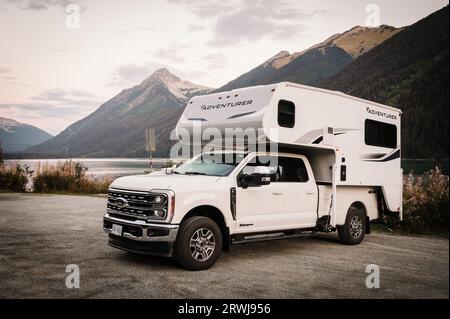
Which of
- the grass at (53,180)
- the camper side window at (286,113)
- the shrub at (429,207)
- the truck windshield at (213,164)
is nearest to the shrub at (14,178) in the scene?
the grass at (53,180)

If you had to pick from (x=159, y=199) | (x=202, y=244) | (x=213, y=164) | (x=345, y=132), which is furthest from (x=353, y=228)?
(x=159, y=199)

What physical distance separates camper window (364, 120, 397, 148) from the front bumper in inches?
226

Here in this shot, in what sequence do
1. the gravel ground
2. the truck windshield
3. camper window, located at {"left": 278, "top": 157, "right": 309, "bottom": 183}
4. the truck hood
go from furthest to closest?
camper window, located at {"left": 278, "top": 157, "right": 309, "bottom": 183}, the truck windshield, the truck hood, the gravel ground

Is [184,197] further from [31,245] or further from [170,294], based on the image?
[31,245]

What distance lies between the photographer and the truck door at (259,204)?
25.1ft

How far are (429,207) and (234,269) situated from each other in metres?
7.48

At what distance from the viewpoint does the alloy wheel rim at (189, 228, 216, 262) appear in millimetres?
7031

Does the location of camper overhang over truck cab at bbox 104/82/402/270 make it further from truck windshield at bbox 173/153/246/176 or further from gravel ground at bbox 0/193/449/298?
gravel ground at bbox 0/193/449/298

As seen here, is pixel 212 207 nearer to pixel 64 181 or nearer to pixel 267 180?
pixel 267 180

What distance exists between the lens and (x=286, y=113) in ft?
27.6

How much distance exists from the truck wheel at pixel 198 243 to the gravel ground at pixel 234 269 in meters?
0.18

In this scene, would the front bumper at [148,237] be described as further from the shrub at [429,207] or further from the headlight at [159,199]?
the shrub at [429,207]

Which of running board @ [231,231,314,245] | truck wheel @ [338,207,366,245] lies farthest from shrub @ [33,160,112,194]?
running board @ [231,231,314,245]

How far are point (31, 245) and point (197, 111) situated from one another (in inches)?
171
